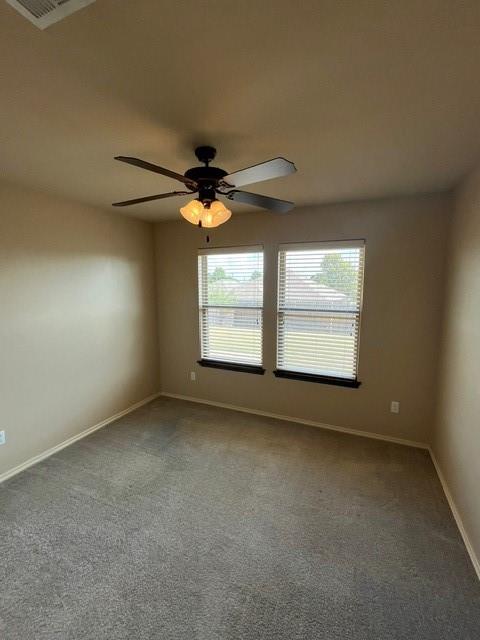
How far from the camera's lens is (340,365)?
321cm

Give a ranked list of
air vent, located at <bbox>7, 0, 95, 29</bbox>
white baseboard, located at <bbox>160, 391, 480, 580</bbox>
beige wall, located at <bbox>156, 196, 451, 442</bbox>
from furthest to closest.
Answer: beige wall, located at <bbox>156, 196, 451, 442</bbox> < white baseboard, located at <bbox>160, 391, 480, 580</bbox> < air vent, located at <bbox>7, 0, 95, 29</bbox>

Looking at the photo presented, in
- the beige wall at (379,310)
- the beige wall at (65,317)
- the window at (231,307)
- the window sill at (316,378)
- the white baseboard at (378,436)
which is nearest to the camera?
the white baseboard at (378,436)

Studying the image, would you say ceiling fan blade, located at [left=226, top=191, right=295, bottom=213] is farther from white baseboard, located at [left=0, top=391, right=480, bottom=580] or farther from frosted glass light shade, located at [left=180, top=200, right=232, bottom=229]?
white baseboard, located at [left=0, top=391, right=480, bottom=580]

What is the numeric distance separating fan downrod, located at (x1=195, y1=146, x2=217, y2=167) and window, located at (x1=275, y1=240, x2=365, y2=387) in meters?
1.66

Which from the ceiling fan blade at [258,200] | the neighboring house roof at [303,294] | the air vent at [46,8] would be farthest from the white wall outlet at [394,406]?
the air vent at [46,8]

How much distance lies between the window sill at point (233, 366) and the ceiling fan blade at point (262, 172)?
2365mm

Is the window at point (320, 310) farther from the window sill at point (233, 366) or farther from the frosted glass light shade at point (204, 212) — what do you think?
the frosted glass light shade at point (204, 212)

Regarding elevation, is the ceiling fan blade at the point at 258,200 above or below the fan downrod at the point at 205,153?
below

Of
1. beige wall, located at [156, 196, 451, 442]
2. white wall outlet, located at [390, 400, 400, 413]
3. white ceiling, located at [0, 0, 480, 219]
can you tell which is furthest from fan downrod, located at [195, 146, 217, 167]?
white wall outlet, located at [390, 400, 400, 413]

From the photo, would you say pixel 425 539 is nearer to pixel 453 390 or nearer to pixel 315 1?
Result: pixel 453 390

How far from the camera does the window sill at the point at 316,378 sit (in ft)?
10.3

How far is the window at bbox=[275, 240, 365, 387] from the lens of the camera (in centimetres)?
309

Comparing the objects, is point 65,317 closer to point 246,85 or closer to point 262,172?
point 262,172

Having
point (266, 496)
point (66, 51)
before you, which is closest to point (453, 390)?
point (266, 496)
